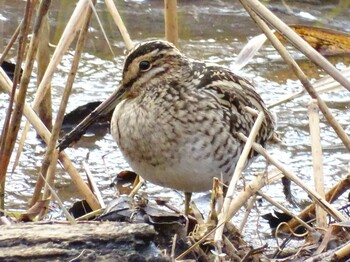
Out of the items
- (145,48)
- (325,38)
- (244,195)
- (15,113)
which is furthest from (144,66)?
(325,38)

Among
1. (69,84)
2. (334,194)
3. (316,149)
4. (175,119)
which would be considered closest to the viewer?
(69,84)

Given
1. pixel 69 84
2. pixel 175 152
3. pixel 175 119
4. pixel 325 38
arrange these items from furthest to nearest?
pixel 325 38 → pixel 175 119 → pixel 175 152 → pixel 69 84

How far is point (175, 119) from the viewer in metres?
4.37

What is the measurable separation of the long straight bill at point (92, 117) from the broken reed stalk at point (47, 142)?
0.23 ft

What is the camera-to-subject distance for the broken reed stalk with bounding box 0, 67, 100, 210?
416cm

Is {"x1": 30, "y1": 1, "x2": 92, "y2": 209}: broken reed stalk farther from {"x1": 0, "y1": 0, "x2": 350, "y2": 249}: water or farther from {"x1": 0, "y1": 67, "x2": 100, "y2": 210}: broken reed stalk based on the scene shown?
{"x1": 0, "y1": 0, "x2": 350, "y2": 249}: water

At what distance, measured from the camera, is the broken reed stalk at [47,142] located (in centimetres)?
416

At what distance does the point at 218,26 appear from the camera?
7336 mm

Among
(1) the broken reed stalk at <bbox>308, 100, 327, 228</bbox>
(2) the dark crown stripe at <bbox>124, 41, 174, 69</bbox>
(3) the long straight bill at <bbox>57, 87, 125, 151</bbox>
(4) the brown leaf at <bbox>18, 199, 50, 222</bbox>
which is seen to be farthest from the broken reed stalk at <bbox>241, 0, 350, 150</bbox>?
(4) the brown leaf at <bbox>18, 199, 50, 222</bbox>

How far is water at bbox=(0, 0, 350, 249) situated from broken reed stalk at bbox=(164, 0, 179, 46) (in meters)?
0.74

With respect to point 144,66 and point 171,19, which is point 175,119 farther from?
point 171,19

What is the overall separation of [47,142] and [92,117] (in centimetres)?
25

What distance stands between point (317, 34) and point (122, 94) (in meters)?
1.64

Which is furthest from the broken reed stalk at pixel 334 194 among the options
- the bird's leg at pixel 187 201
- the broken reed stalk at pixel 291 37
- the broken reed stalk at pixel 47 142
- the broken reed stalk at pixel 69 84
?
the broken reed stalk at pixel 69 84
